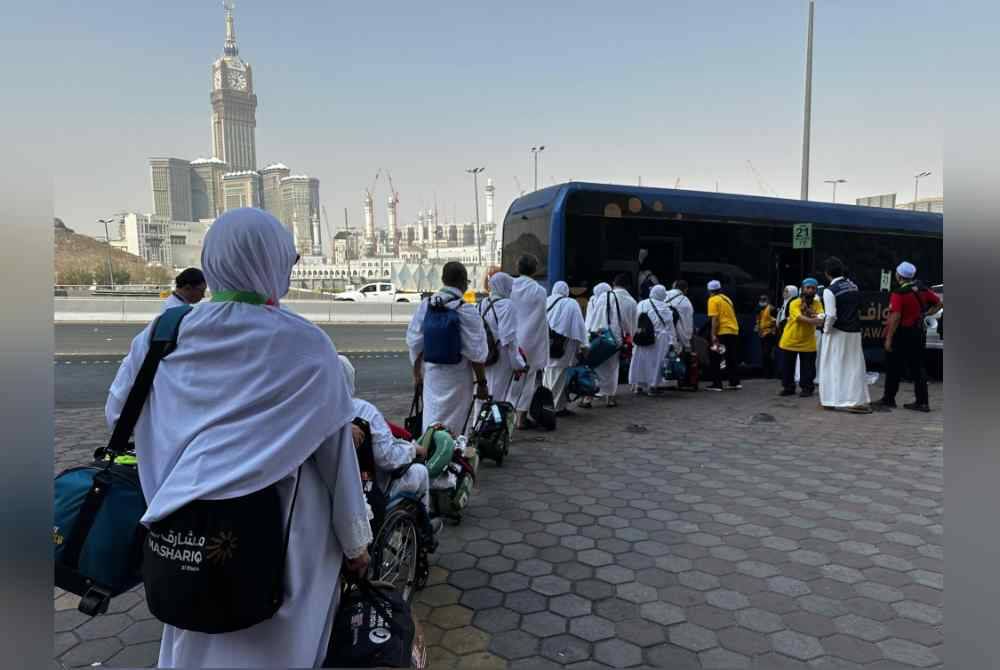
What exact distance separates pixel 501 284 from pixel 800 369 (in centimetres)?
558

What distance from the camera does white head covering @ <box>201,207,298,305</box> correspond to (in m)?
1.64

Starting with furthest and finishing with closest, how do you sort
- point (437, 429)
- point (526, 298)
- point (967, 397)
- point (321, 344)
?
point (526, 298)
point (437, 429)
point (321, 344)
point (967, 397)

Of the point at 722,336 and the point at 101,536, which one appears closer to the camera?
the point at 101,536

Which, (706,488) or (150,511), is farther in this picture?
(706,488)

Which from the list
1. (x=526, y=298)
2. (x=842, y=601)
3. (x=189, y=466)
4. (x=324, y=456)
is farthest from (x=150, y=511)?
(x=526, y=298)

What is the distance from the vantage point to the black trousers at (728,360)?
9406 mm

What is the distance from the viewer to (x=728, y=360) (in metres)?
9.67

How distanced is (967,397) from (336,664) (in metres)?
1.75

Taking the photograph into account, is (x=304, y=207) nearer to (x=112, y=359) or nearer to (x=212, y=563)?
(x=112, y=359)

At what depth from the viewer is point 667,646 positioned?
275 centimetres

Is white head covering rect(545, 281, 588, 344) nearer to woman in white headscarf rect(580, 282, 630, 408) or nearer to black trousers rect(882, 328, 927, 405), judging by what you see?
woman in white headscarf rect(580, 282, 630, 408)

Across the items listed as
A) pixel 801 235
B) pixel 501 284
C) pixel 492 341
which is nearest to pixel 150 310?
pixel 501 284

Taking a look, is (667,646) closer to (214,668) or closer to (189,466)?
(214,668)

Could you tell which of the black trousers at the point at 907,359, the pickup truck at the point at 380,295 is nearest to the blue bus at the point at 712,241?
the black trousers at the point at 907,359
